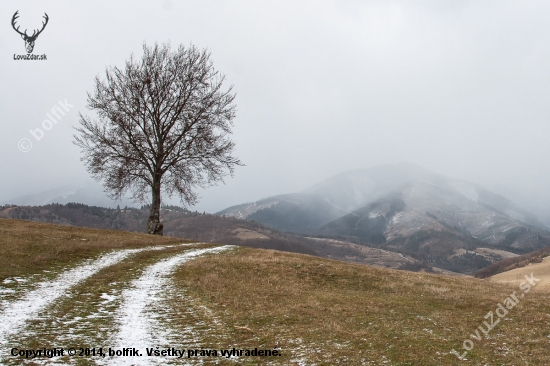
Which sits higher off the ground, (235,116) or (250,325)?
(235,116)

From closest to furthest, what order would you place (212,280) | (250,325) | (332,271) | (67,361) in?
1. (67,361)
2. (250,325)
3. (212,280)
4. (332,271)

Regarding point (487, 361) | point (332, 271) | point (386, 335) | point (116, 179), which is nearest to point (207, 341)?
point (386, 335)

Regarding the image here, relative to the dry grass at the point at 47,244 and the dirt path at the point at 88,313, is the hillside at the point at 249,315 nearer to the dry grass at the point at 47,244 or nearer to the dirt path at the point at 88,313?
the dirt path at the point at 88,313

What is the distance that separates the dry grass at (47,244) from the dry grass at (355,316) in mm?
7369

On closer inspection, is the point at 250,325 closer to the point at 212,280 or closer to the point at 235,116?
the point at 212,280

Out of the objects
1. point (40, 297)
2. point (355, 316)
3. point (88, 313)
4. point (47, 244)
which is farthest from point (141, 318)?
point (47, 244)

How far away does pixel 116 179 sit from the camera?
3800cm

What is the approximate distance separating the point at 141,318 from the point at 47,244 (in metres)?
14.9

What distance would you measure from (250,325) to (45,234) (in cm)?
2152

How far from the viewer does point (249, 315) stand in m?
13.4

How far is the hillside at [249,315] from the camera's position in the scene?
9.63m

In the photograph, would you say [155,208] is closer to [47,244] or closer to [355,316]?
[47,244]

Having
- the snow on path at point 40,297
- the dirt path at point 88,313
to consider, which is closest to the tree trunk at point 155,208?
the snow on path at point 40,297

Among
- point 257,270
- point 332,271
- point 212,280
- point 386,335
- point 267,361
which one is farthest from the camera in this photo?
point 332,271
